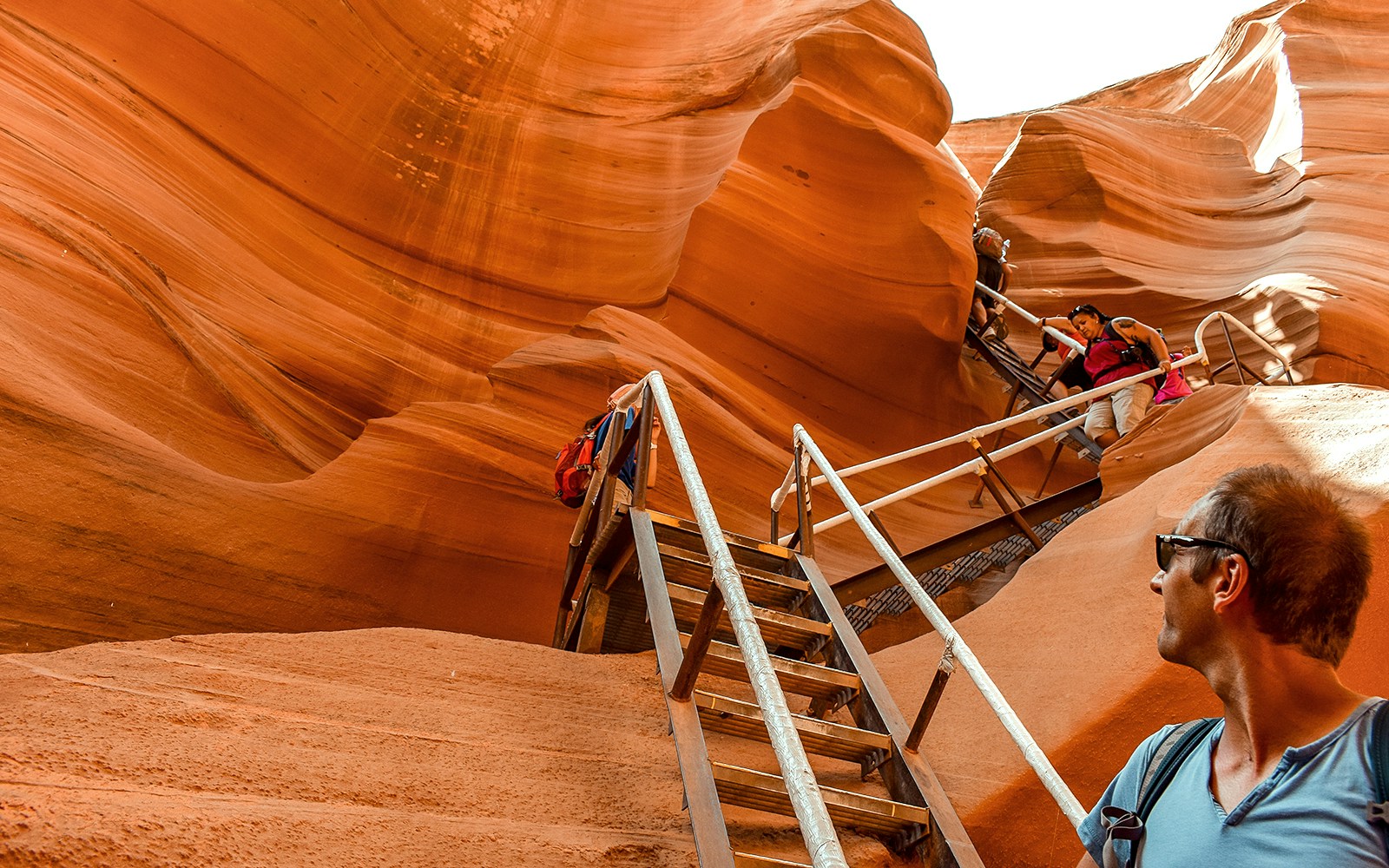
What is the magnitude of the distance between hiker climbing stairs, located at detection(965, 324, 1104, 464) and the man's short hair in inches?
301

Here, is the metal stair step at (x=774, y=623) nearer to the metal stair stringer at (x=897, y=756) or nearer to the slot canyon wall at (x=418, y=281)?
the metal stair stringer at (x=897, y=756)

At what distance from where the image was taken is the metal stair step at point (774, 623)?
3.85 meters

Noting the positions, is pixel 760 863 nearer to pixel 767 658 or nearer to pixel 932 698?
pixel 767 658

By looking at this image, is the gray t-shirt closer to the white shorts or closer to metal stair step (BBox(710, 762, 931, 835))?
metal stair step (BBox(710, 762, 931, 835))

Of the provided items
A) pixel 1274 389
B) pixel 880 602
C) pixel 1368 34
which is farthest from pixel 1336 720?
pixel 1368 34

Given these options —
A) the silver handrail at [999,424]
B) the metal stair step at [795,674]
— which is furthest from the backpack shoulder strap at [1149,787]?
the silver handrail at [999,424]

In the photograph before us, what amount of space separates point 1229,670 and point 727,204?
865 centimetres

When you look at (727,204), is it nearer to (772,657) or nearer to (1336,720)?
(772,657)

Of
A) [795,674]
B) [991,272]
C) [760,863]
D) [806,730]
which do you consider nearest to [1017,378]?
[991,272]

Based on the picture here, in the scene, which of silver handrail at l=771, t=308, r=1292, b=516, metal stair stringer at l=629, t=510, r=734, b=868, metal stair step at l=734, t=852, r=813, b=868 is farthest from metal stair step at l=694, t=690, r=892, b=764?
silver handrail at l=771, t=308, r=1292, b=516

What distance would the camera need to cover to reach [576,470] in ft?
19.7

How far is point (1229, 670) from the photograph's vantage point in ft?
5.15

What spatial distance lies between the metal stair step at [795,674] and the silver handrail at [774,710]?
69 cm

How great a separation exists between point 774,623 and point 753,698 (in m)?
0.46
